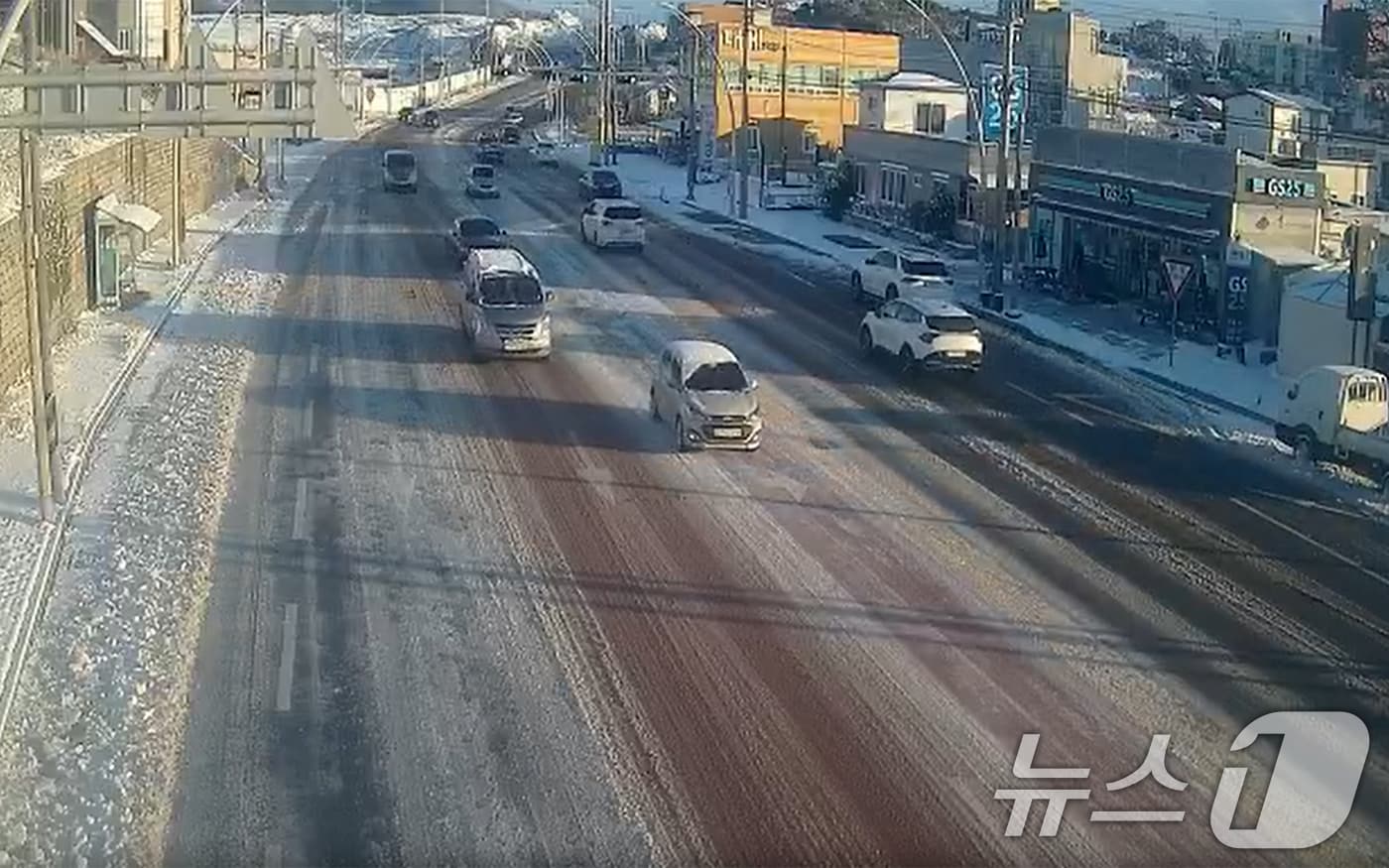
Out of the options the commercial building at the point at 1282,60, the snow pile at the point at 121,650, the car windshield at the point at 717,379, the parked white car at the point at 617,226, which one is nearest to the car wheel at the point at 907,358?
the car windshield at the point at 717,379

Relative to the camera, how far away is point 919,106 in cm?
7106

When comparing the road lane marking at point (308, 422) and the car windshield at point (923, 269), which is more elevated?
the car windshield at point (923, 269)

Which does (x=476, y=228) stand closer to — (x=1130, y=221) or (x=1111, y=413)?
(x=1130, y=221)

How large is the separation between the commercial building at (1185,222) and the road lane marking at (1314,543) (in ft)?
50.3

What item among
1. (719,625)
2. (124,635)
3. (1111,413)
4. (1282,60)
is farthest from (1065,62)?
(124,635)

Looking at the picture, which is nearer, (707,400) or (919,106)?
(707,400)

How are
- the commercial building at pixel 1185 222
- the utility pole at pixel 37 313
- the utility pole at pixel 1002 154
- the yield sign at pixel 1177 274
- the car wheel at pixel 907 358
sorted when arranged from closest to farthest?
the utility pole at pixel 37 313 < the car wheel at pixel 907 358 < the yield sign at pixel 1177 274 < the commercial building at pixel 1185 222 < the utility pole at pixel 1002 154

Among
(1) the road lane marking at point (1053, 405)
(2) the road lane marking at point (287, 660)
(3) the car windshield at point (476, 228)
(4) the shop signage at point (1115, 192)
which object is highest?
(4) the shop signage at point (1115, 192)

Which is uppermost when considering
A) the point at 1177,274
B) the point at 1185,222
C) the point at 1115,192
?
the point at 1115,192

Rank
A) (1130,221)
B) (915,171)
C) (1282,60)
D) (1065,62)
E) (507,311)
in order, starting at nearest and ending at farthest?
(507,311), (1130,221), (915,171), (1065,62), (1282,60)

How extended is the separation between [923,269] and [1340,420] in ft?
57.4

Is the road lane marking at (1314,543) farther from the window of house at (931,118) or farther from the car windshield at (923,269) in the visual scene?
the window of house at (931,118)

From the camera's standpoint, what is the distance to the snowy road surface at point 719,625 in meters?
12.4

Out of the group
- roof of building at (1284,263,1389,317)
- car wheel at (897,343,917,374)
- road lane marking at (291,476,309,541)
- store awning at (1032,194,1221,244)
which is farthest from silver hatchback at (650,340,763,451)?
store awning at (1032,194,1221,244)
